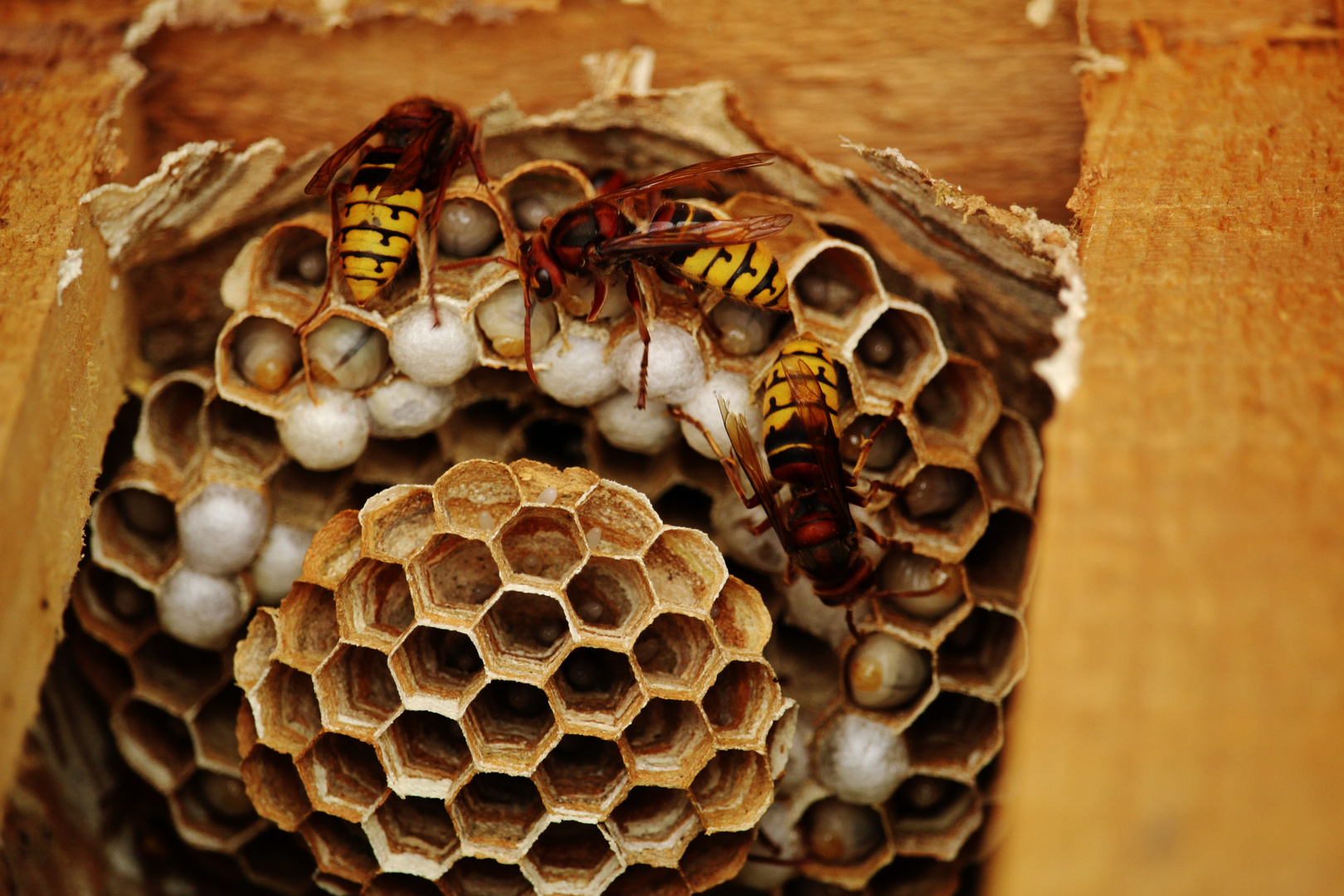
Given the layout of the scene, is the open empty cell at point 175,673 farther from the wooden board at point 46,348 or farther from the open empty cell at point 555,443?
the open empty cell at point 555,443

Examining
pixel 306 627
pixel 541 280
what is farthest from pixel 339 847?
pixel 541 280

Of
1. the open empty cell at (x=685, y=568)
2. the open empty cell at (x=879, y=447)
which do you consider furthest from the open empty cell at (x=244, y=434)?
the open empty cell at (x=879, y=447)

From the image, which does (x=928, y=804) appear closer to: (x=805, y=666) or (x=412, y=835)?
(x=805, y=666)

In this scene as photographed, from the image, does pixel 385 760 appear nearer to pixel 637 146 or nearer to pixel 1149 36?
pixel 637 146

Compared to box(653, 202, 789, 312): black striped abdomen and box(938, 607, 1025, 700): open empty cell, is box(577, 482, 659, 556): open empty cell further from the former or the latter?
box(938, 607, 1025, 700): open empty cell

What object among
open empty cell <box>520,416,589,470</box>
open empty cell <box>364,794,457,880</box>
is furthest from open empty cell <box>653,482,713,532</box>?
open empty cell <box>364,794,457,880</box>

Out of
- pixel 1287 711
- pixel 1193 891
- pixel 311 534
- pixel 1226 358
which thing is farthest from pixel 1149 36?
pixel 311 534
